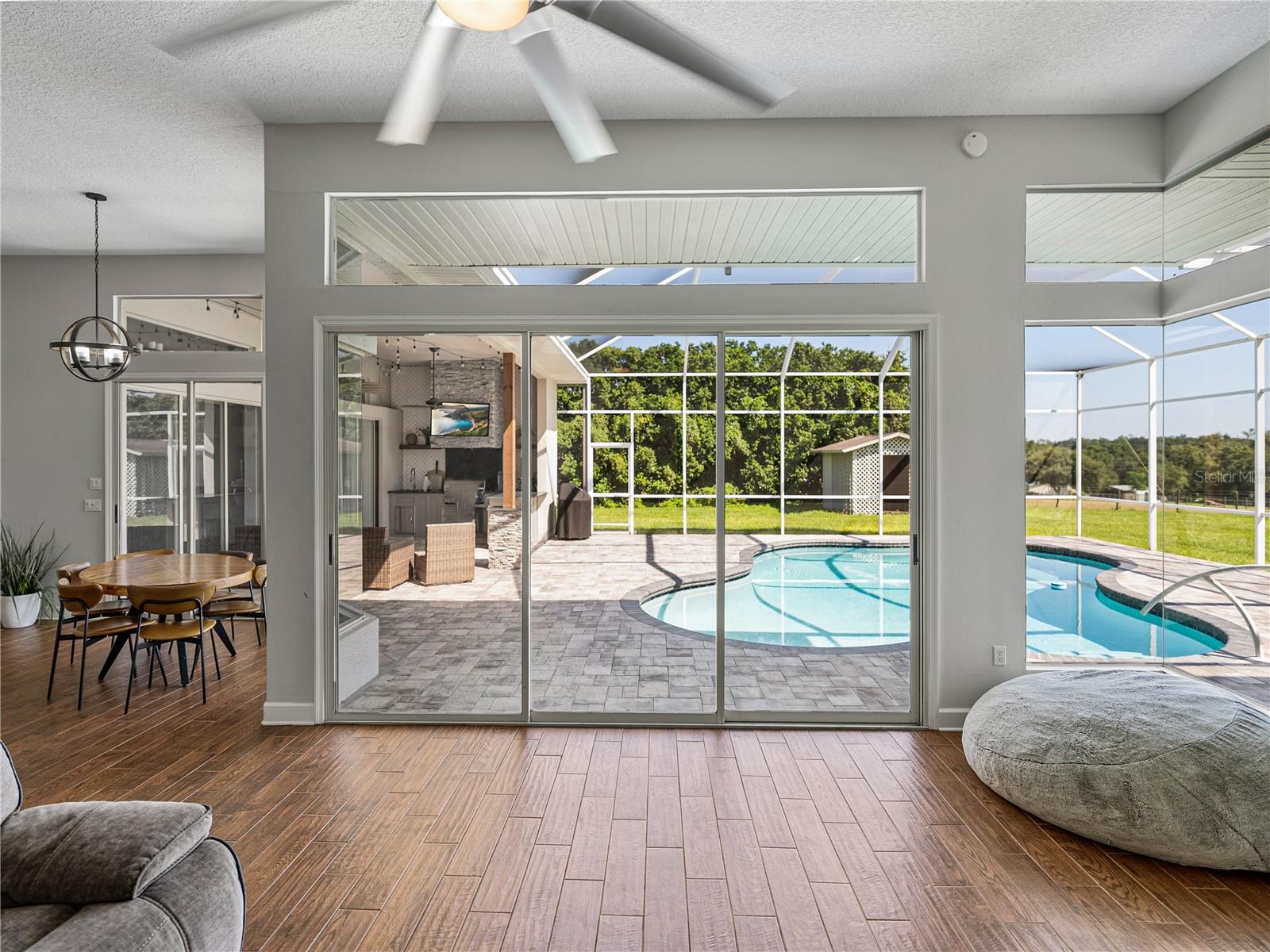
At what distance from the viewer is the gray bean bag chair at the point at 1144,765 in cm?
244

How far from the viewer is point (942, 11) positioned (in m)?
2.87

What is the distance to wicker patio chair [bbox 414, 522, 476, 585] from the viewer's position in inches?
155

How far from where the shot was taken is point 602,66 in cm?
324

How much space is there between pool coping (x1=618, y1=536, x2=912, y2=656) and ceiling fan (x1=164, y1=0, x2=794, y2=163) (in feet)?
7.92

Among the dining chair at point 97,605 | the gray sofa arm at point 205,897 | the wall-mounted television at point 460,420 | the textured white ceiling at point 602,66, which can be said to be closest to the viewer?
the gray sofa arm at point 205,897

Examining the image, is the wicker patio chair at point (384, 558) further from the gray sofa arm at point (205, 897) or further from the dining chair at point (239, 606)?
the gray sofa arm at point (205, 897)

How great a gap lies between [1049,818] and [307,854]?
116 inches

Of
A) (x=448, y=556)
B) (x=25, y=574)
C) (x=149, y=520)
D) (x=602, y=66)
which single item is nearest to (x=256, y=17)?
(x=602, y=66)

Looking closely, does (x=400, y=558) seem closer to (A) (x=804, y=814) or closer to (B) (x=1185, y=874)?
(A) (x=804, y=814)

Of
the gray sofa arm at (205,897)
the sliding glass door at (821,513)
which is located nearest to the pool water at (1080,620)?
the sliding glass door at (821,513)

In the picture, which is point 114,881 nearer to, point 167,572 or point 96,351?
point 167,572

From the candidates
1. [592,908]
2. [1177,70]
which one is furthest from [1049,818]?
[1177,70]

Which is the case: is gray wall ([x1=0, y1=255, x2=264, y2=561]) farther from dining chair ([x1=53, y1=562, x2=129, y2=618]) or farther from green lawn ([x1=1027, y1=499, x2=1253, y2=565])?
green lawn ([x1=1027, y1=499, x2=1253, y2=565])

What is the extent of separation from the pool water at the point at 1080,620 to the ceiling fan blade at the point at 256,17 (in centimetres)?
419
